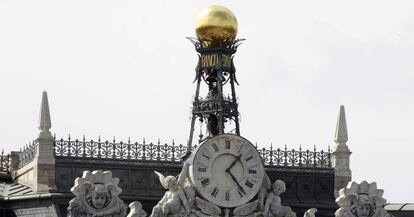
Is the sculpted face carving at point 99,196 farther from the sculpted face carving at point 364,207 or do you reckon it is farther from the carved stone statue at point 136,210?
the sculpted face carving at point 364,207

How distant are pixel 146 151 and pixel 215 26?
18.3ft

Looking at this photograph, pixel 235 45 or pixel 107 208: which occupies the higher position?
pixel 235 45

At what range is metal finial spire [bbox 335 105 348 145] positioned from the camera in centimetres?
10475

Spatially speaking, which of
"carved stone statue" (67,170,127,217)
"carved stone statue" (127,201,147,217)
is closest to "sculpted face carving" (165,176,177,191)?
"carved stone statue" (127,201,147,217)

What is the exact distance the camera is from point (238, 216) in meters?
96.0

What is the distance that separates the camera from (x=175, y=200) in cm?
9531

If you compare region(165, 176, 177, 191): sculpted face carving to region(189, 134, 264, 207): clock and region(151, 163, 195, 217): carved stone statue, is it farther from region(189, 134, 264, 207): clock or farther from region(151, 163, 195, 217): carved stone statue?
region(189, 134, 264, 207): clock

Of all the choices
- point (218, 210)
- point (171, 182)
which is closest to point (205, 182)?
point (218, 210)

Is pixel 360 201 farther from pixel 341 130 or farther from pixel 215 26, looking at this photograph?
pixel 215 26

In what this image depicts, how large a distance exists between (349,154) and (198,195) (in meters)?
11.7

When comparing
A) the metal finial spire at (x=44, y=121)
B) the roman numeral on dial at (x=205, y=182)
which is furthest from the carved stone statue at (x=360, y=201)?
the metal finial spire at (x=44, y=121)

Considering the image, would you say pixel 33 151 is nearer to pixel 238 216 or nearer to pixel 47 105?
pixel 47 105

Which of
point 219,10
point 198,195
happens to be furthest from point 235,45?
point 198,195

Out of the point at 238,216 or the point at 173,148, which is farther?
the point at 173,148
